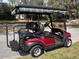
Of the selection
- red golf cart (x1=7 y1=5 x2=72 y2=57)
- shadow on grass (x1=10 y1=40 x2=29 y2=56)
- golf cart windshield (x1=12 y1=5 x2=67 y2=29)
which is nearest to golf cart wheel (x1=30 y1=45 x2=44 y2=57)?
red golf cart (x1=7 y1=5 x2=72 y2=57)

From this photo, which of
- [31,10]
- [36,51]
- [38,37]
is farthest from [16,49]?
[31,10]

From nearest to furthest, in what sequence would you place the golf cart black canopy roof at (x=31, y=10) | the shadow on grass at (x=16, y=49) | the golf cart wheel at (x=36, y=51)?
1. the golf cart black canopy roof at (x=31, y=10)
2. the golf cart wheel at (x=36, y=51)
3. the shadow on grass at (x=16, y=49)

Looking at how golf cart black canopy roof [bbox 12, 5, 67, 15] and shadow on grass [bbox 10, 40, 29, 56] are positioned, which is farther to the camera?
shadow on grass [bbox 10, 40, 29, 56]

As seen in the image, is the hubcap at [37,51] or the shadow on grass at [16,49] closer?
the hubcap at [37,51]

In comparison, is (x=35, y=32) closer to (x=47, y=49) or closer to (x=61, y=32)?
(x=47, y=49)

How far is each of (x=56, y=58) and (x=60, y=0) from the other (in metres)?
19.5

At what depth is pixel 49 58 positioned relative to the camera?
676cm

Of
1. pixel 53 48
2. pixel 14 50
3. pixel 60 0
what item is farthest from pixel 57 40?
pixel 60 0

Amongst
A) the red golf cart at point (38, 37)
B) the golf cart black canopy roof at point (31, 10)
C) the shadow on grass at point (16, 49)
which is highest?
the golf cart black canopy roof at point (31, 10)

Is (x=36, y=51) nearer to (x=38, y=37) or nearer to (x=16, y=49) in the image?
(x=38, y=37)

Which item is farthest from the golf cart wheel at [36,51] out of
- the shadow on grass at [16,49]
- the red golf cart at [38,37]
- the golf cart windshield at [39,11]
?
the golf cart windshield at [39,11]

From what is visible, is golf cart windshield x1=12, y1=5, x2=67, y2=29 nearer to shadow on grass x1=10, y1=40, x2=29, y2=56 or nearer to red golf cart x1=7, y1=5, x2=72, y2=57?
red golf cart x1=7, y1=5, x2=72, y2=57

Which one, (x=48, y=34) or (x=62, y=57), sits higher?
(x=48, y=34)

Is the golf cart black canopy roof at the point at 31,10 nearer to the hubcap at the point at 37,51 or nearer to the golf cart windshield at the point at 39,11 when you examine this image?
the golf cart windshield at the point at 39,11
